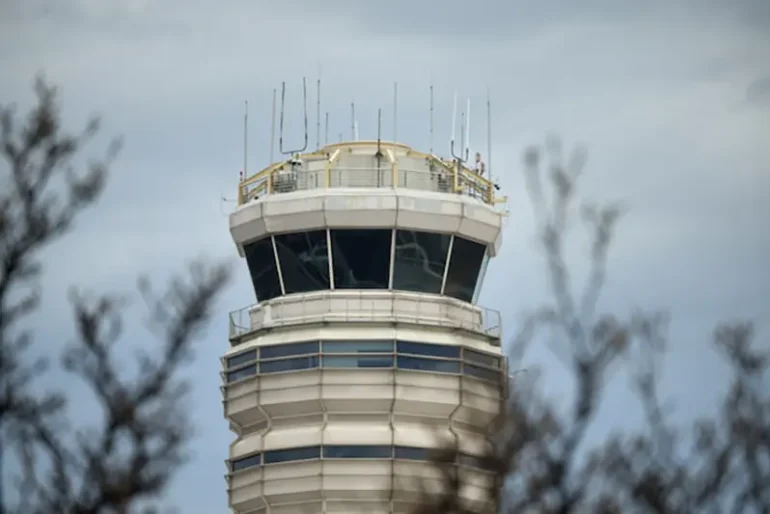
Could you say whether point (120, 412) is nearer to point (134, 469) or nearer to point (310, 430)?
point (134, 469)

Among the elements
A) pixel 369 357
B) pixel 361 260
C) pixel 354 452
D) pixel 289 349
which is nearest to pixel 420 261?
pixel 361 260

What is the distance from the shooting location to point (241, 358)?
343 ft

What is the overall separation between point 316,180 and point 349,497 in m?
13.4

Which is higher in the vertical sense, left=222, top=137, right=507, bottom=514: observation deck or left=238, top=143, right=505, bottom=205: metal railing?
left=238, top=143, right=505, bottom=205: metal railing

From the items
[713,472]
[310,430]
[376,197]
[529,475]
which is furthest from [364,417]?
[529,475]

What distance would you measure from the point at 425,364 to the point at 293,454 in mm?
6325

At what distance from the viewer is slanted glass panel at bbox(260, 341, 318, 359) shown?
10244 centimetres

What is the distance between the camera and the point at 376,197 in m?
104

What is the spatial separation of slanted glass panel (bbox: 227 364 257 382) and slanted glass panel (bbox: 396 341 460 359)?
6.02 meters

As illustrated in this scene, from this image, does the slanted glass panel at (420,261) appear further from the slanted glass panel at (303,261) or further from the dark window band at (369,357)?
the dark window band at (369,357)

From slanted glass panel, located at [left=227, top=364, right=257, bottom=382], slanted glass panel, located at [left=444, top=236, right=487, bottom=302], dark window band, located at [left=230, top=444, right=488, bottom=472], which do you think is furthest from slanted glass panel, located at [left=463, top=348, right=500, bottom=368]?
slanted glass panel, located at [left=227, top=364, right=257, bottom=382]

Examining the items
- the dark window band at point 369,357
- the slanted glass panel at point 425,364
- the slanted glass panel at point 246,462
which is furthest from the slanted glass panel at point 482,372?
the slanted glass panel at point 246,462

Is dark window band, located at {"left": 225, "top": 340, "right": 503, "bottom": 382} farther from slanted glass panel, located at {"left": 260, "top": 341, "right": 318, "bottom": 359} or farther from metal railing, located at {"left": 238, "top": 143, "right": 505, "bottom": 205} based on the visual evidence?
metal railing, located at {"left": 238, "top": 143, "right": 505, "bottom": 205}

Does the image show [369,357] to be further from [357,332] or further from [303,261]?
→ [303,261]
